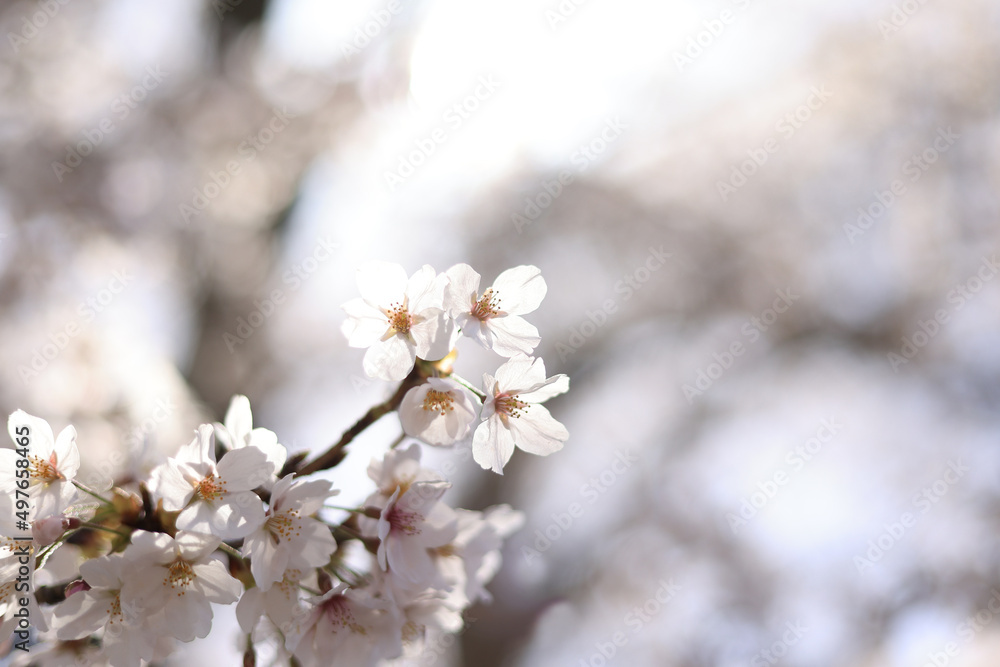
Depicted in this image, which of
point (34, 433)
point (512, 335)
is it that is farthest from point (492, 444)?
point (34, 433)

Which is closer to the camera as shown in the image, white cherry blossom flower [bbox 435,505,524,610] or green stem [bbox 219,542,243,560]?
green stem [bbox 219,542,243,560]

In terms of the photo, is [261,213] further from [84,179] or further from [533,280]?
[533,280]

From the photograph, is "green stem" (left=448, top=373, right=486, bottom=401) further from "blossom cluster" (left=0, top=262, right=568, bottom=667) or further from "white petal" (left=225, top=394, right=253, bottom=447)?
"white petal" (left=225, top=394, right=253, bottom=447)

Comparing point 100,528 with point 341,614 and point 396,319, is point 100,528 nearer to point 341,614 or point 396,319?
point 341,614

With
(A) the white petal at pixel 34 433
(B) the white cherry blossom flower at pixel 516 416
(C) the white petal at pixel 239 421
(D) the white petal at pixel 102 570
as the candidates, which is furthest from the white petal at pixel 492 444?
(A) the white petal at pixel 34 433

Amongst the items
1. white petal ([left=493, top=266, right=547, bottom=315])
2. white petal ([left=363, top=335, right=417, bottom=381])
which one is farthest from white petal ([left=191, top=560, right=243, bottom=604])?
white petal ([left=493, top=266, right=547, bottom=315])

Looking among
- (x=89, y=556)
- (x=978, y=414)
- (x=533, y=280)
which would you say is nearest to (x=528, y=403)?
(x=533, y=280)
